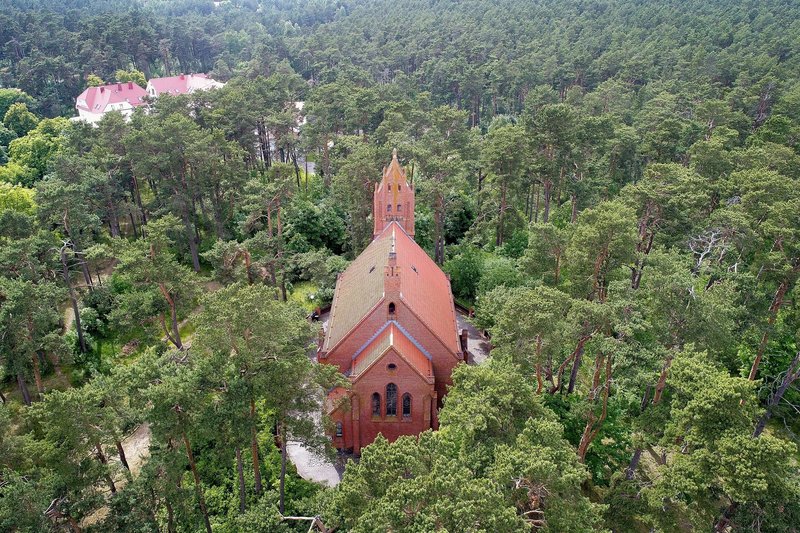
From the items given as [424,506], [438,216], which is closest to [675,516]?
[424,506]

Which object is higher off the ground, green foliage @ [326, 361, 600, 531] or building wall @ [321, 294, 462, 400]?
green foliage @ [326, 361, 600, 531]

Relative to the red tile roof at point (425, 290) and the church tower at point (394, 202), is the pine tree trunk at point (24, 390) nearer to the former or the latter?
the red tile roof at point (425, 290)

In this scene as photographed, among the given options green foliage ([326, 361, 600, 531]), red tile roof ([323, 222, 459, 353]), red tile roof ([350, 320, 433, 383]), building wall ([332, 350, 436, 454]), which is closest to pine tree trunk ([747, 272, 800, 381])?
green foliage ([326, 361, 600, 531])

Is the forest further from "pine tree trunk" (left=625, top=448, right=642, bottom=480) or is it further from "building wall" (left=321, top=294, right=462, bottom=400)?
"building wall" (left=321, top=294, right=462, bottom=400)

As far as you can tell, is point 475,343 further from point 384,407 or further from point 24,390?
point 24,390

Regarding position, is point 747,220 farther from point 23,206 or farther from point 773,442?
point 23,206

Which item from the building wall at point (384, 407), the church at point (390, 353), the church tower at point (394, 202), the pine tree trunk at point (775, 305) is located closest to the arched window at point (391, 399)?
the church at point (390, 353)
